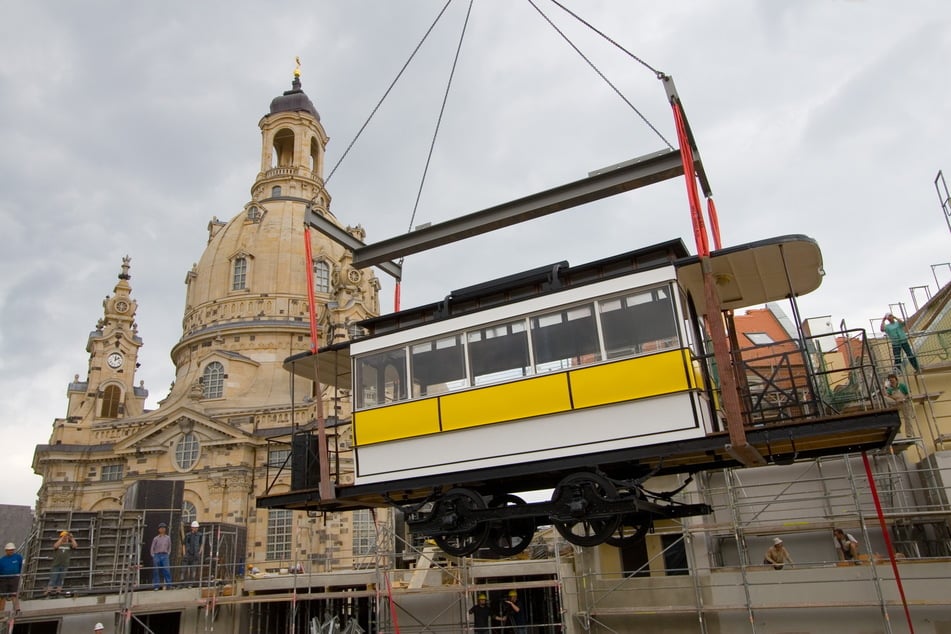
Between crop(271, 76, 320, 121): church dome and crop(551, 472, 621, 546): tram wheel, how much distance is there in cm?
5925

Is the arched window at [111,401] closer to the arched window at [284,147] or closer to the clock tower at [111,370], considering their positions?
the clock tower at [111,370]

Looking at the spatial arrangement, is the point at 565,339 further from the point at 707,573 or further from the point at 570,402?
the point at 707,573

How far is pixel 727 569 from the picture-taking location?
56.7ft

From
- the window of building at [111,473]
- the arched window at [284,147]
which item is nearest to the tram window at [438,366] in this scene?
the window of building at [111,473]

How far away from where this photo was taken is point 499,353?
12.2m

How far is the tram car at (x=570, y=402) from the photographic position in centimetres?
1079

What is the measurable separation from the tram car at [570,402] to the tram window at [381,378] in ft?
0.08

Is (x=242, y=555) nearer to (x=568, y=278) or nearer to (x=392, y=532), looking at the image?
(x=392, y=532)

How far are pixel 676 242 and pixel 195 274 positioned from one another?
163 ft

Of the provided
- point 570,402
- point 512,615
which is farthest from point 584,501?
point 512,615

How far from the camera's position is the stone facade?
130ft

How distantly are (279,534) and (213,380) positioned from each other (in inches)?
489

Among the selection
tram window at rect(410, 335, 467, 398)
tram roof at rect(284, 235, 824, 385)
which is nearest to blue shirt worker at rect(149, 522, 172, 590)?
tram roof at rect(284, 235, 824, 385)

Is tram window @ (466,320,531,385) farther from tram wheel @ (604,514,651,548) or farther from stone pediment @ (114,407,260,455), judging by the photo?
stone pediment @ (114,407,260,455)
